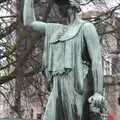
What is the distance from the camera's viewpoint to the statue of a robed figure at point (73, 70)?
6.31 metres

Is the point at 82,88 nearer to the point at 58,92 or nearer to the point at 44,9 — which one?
the point at 58,92

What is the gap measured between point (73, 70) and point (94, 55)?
28 centimetres

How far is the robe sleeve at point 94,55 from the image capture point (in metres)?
6.29

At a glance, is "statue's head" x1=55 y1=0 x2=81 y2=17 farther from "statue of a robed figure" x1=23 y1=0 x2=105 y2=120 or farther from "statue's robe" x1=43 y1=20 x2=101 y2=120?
"statue's robe" x1=43 y1=20 x2=101 y2=120

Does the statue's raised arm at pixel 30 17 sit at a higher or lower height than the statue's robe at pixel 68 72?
higher

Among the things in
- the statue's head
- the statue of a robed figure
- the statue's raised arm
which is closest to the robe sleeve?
the statue of a robed figure

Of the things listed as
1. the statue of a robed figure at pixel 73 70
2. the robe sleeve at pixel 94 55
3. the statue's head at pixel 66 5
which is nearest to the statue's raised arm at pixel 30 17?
the statue of a robed figure at pixel 73 70

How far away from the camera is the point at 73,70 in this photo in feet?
21.0

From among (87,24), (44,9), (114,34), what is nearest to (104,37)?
(114,34)

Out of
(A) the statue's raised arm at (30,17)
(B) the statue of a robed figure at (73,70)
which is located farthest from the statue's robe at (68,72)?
(A) the statue's raised arm at (30,17)

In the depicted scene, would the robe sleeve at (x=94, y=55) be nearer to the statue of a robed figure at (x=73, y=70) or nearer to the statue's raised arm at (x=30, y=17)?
the statue of a robed figure at (x=73, y=70)

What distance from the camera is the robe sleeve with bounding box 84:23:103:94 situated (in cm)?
629

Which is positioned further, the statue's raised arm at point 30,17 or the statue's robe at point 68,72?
the statue's raised arm at point 30,17

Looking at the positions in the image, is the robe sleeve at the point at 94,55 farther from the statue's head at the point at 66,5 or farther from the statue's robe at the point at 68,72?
the statue's head at the point at 66,5
